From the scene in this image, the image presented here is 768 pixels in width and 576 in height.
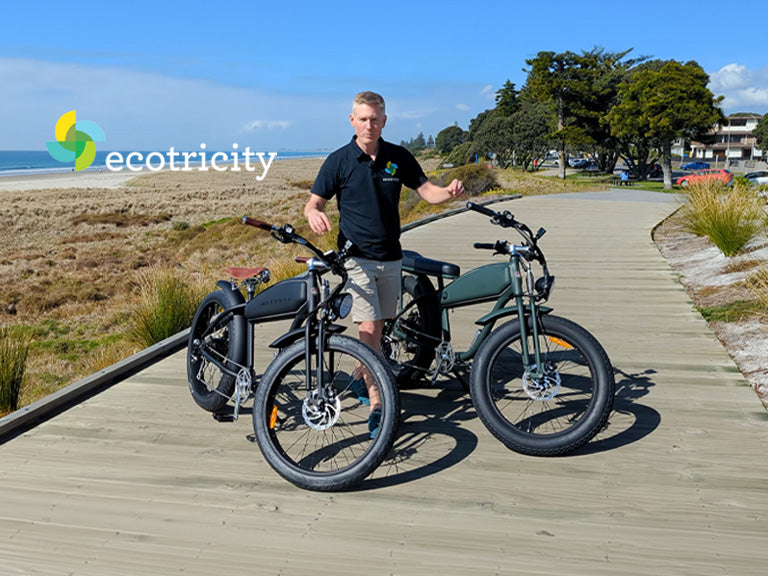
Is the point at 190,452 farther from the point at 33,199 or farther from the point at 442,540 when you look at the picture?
the point at 33,199

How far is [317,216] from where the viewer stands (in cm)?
391

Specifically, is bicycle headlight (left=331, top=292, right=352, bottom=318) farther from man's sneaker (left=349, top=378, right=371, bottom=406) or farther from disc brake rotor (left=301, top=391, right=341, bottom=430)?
man's sneaker (left=349, top=378, right=371, bottom=406)

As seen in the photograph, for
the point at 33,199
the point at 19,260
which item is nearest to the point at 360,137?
the point at 19,260

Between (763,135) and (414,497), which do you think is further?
(763,135)

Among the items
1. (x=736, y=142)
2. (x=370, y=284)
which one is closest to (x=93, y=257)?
(x=370, y=284)

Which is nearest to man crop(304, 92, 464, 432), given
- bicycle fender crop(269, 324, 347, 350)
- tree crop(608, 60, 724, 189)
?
bicycle fender crop(269, 324, 347, 350)

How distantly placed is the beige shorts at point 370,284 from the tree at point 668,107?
40021 mm

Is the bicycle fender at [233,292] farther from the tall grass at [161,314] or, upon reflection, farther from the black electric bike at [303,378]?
the tall grass at [161,314]

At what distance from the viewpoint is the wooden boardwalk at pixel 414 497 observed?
10.1ft

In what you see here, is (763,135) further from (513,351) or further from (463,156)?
(513,351)

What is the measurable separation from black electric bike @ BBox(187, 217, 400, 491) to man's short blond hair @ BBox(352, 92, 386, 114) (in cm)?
76

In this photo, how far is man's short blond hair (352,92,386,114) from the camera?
13.1 feet

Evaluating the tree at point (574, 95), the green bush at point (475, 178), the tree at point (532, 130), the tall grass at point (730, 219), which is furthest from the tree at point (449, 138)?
the tall grass at point (730, 219)

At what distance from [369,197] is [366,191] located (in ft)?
0.12
